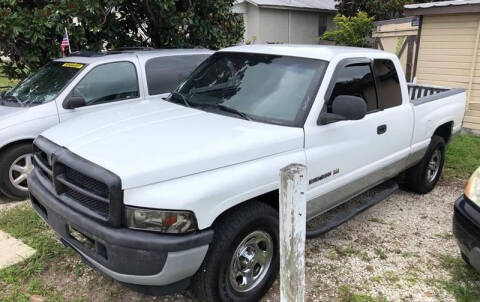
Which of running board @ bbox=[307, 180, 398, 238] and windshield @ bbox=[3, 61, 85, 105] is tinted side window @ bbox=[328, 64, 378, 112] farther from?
windshield @ bbox=[3, 61, 85, 105]

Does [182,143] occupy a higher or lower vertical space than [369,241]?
higher

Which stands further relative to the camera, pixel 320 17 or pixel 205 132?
pixel 320 17

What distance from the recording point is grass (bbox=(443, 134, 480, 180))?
6.14 m

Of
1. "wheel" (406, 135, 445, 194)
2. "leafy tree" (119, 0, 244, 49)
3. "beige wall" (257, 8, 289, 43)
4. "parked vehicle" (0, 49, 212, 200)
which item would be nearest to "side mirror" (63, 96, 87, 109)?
"parked vehicle" (0, 49, 212, 200)

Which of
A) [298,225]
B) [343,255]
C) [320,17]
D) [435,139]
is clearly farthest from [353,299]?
[320,17]

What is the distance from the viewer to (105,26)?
7.78 metres

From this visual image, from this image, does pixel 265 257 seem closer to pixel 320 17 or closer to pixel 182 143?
pixel 182 143

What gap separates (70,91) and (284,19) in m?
15.7

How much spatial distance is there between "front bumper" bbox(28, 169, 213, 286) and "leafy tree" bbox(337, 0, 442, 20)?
15290mm

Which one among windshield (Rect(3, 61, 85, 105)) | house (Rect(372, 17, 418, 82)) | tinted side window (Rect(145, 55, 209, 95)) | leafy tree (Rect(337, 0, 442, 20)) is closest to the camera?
windshield (Rect(3, 61, 85, 105))

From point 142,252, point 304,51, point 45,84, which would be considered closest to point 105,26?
point 45,84

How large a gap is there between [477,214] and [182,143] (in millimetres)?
2299

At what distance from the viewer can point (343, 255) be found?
3.86m

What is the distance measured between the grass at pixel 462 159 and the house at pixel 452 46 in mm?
1687
